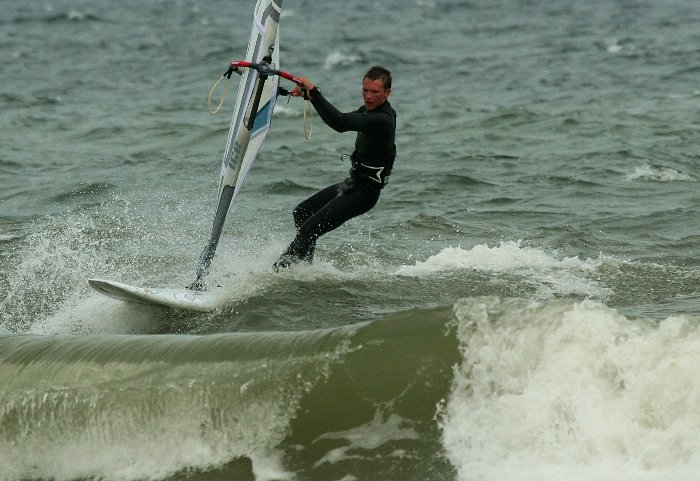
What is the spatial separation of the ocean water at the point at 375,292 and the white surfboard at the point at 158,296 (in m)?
0.14

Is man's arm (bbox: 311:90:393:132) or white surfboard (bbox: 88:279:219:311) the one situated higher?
man's arm (bbox: 311:90:393:132)

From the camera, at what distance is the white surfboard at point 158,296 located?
749 cm

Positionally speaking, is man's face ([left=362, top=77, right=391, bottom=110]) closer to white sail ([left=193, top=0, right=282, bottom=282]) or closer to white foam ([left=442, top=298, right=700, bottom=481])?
white sail ([left=193, top=0, right=282, bottom=282])

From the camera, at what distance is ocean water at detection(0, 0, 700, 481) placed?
17.3 feet

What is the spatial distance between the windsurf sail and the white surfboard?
0.64 ft

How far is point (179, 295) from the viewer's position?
307 inches

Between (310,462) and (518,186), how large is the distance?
768cm

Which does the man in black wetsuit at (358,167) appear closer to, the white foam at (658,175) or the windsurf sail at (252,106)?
the windsurf sail at (252,106)

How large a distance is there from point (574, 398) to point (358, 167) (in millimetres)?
3254

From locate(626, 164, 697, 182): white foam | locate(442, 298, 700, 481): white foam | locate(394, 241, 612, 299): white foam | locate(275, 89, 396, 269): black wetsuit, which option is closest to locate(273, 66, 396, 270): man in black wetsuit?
locate(275, 89, 396, 269): black wetsuit

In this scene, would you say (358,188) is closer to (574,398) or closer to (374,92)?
(374,92)

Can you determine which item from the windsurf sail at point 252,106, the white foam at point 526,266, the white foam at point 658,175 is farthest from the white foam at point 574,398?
the white foam at point 658,175

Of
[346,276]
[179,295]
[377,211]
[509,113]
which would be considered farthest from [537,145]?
[179,295]

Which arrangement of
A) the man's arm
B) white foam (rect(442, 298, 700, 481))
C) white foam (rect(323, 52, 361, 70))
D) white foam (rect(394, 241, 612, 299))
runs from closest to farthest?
white foam (rect(442, 298, 700, 481))
the man's arm
white foam (rect(394, 241, 612, 299))
white foam (rect(323, 52, 361, 70))
